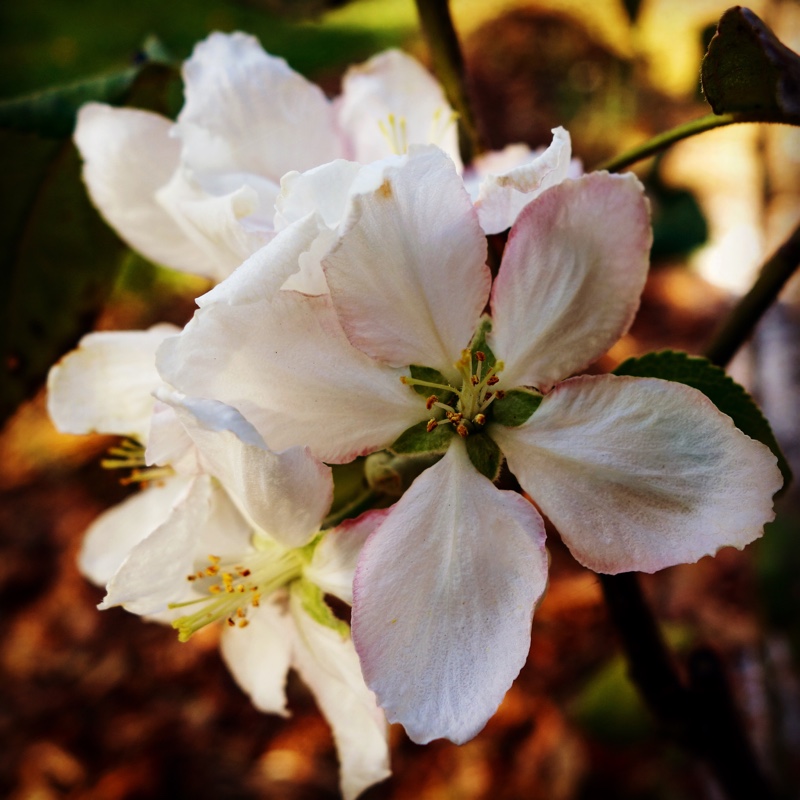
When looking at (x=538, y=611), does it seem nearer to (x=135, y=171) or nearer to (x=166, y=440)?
(x=166, y=440)

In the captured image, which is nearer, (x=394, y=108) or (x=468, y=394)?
(x=468, y=394)

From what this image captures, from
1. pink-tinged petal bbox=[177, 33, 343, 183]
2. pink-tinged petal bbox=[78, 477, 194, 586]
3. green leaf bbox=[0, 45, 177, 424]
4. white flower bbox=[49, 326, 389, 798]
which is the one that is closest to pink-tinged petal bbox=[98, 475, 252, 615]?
white flower bbox=[49, 326, 389, 798]

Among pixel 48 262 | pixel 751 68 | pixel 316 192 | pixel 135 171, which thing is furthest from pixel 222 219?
pixel 48 262

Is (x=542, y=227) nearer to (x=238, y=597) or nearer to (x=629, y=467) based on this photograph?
(x=629, y=467)

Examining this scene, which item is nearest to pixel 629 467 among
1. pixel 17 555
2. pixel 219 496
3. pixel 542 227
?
pixel 542 227

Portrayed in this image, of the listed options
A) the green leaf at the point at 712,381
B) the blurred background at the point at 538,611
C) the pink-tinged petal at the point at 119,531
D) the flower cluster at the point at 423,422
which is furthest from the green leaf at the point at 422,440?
the blurred background at the point at 538,611

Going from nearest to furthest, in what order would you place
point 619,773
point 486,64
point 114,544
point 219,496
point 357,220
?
point 357,220 < point 219,496 < point 114,544 < point 619,773 < point 486,64
